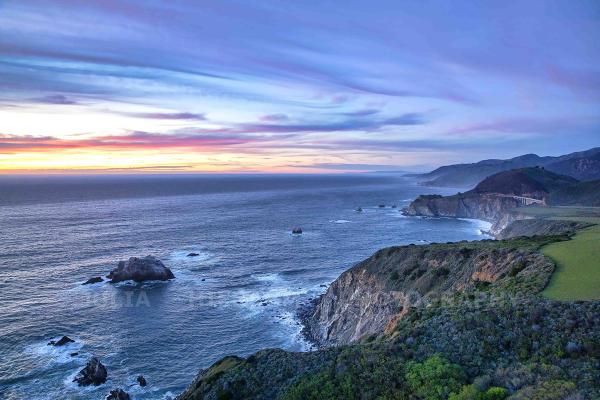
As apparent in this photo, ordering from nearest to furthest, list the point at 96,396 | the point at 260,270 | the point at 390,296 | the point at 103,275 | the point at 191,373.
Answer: the point at 96,396
the point at 191,373
the point at 390,296
the point at 103,275
the point at 260,270

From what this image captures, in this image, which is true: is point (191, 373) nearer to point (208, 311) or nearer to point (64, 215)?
point (208, 311)

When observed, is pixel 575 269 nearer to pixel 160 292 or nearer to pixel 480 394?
pixel 480 394

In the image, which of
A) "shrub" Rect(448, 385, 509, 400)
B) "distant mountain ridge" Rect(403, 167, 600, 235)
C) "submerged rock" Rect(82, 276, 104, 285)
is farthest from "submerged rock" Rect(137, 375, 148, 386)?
"distant mountain ridge" Rect(403, 167, 600, 235)

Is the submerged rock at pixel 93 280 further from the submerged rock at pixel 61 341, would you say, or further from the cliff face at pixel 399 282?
the cliff face at pixel 399 282

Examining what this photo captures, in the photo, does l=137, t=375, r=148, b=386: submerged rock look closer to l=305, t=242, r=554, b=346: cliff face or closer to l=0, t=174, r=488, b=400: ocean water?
l=0, t=174, r=488, b=400: ocean water

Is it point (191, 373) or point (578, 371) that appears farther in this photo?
point (191, 373)

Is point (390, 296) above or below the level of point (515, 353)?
below

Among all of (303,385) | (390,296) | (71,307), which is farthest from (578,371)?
(71,307)
